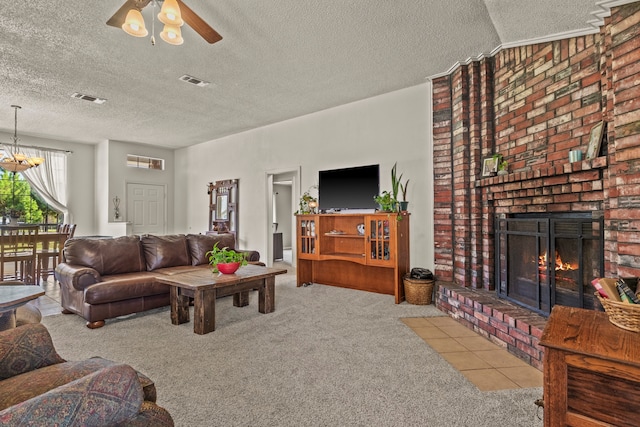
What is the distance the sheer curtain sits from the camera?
261 inches

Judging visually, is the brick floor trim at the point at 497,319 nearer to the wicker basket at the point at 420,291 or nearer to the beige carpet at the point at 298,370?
the wicker basket at the point at 420,291

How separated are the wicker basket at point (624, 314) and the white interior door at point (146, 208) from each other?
8.19 m

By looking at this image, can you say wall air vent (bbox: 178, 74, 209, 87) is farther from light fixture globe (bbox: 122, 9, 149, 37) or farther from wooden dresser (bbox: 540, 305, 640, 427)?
wooden dresser (bbox: 540, 305, 640, 427)

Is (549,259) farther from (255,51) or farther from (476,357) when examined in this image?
(255,51)

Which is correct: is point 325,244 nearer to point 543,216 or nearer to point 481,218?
point 481,218

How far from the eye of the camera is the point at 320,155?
5.45m

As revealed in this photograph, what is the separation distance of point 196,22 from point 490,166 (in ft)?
9.59

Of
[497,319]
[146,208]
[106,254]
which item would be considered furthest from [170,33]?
[146,208]

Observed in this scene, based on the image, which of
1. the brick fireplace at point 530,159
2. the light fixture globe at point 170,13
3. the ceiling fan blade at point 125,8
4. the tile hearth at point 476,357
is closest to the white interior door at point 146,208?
the ceiling fan blade at point 125,8

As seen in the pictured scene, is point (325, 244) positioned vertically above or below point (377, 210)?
below

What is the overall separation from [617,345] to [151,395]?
1676 mm

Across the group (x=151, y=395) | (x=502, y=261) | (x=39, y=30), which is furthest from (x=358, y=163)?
(x=151, y=395)

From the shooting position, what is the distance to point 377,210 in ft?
14.5

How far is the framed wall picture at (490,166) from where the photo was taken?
328cm
